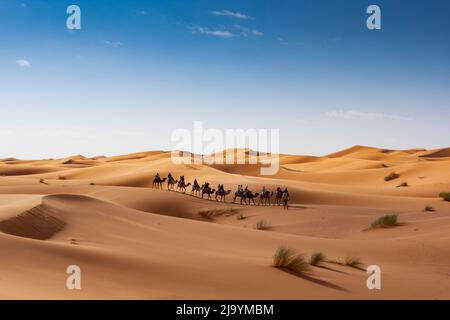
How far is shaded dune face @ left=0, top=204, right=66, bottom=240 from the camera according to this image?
32.1ft

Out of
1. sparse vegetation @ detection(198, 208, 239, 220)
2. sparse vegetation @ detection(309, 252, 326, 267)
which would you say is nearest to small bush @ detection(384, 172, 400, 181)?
sparse vegetation @ detection(198, 208, 239, 220)

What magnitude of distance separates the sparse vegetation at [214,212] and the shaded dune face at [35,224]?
1148cm

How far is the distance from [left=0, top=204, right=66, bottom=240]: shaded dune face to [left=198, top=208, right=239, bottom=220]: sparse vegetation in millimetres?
11481

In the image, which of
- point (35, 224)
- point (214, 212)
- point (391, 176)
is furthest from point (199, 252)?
point (391, 176)

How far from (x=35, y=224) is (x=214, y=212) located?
13.7 metres

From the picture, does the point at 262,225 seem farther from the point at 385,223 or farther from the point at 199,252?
the point at 199,252

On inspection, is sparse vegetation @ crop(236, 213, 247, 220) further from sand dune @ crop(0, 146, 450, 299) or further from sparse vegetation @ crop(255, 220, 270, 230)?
sparse vegetation @ crop(255, 220, 270, 230)

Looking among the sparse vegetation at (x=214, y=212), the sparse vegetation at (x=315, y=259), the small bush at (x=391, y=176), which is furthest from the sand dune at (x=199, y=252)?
the small bush at (x=391, y=176)

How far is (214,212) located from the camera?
939 inches
